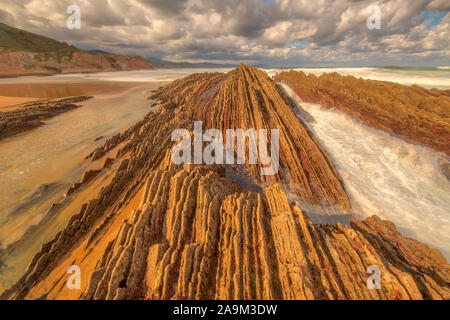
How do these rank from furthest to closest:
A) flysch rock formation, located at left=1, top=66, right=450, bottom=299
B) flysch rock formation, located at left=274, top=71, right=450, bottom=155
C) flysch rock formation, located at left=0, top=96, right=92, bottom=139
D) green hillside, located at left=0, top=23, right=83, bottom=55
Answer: green hillside, located at left=0, top=23, right=83, bottom=55, flysch rock formation, located at left=0, top=96, right=92, bottom=139, flysch rock formation, located at left=274, top=71, right=450, bottom=155, flysch rock formation, located at left=1, top=66, right=450, bottom=299

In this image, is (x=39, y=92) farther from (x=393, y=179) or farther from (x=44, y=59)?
(x=44, y=59)

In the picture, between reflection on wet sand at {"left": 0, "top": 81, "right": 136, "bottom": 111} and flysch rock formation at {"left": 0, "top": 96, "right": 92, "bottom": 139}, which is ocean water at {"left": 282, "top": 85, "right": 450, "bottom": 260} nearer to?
flysch rock formation at {"left": 0, "top": 96, "right": 92, "bottom": 139}

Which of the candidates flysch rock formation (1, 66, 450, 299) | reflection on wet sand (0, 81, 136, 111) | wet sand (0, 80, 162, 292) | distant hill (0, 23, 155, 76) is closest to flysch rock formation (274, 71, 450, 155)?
flysch rock formation (1, 66, 450, 299)

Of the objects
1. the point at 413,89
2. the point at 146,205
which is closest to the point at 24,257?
the point at 146,205

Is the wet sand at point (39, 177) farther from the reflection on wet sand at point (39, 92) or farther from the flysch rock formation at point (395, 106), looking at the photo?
the flysch rock formation at point (395, 106)

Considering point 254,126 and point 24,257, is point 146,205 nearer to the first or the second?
point 24,257

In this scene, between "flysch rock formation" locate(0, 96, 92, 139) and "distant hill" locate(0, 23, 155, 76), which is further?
"distant hill" locate(0, 23, 155, 76)
